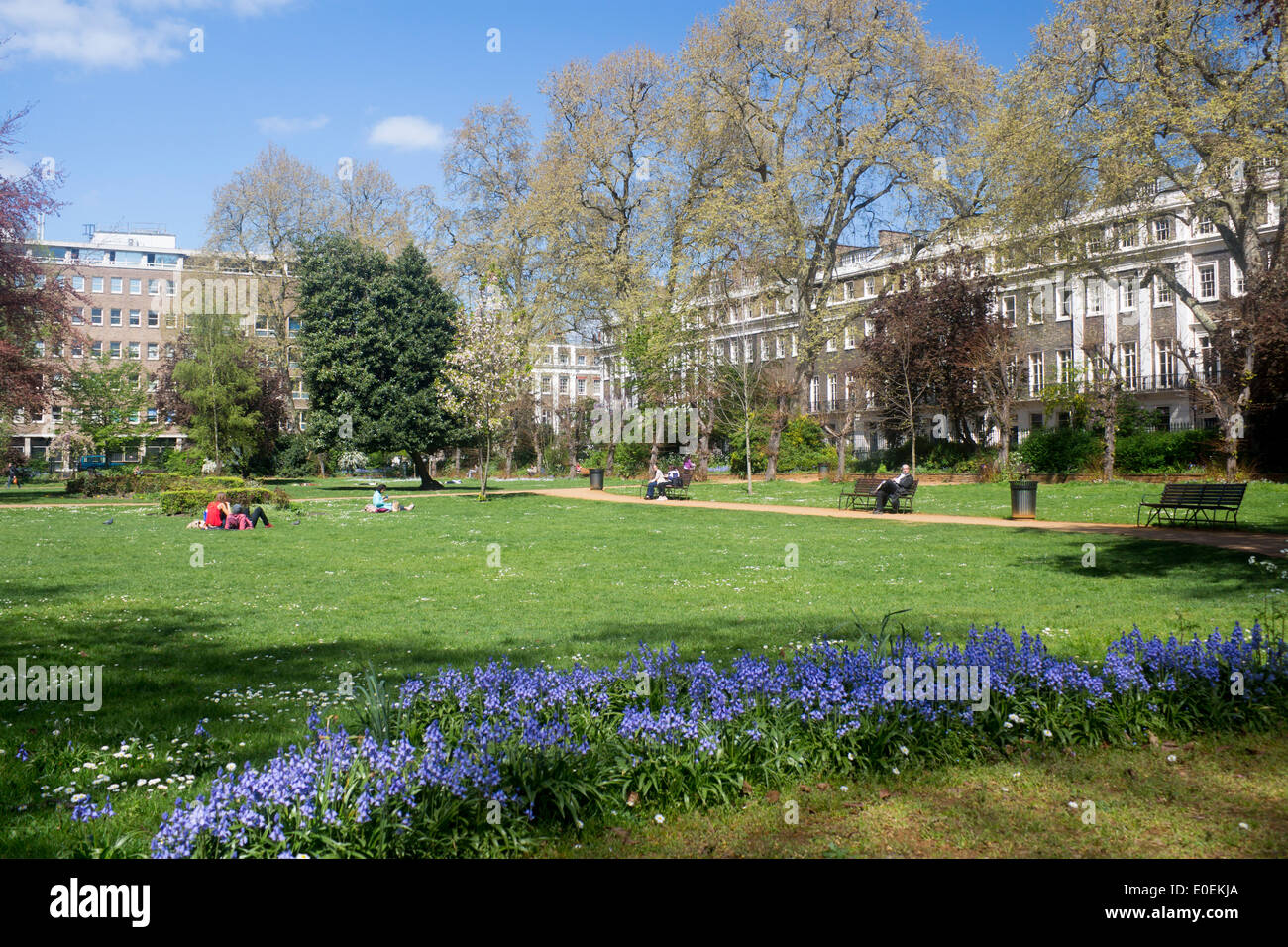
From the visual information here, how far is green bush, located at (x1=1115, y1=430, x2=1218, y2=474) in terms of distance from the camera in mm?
31469

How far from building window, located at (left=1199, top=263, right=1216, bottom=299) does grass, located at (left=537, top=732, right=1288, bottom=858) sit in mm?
51178

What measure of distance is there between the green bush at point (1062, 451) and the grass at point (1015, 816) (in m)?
32.7

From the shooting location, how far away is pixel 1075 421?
39.1 meters

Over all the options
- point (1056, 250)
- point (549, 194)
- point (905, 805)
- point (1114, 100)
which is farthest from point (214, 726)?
point (549, 194)

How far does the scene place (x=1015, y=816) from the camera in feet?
12.4

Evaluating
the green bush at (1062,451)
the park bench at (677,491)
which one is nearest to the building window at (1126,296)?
the green bush at (1062,451)

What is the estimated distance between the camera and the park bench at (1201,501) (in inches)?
615

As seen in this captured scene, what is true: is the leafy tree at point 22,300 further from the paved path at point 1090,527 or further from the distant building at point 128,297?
the distant building at point 128,297

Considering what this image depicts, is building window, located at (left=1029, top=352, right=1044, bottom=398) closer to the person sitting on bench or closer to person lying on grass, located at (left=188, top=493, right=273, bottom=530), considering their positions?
the person sitting on bench

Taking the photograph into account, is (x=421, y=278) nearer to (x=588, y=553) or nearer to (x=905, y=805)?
(x=588, y=553)

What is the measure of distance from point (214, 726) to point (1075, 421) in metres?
40.9

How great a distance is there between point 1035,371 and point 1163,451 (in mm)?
22918

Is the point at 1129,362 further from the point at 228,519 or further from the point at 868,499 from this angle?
the point at 228,519

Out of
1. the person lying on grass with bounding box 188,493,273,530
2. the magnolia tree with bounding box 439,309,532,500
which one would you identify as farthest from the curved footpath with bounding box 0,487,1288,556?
the person lying on grass with bounding box 188,493,273,530
